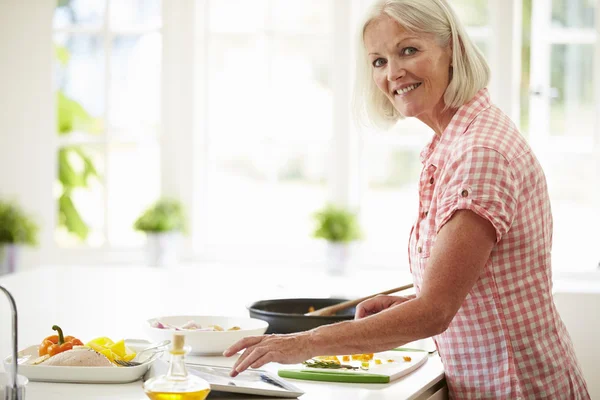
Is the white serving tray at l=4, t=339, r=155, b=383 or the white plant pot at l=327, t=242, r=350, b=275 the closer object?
the white serving tray at l=4, t=339, r=155, b=383

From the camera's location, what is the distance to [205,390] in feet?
4.46

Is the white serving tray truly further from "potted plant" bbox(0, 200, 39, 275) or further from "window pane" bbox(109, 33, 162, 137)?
"window pane" bbox(109, 33, 162, 137)

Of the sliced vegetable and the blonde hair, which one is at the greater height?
the blonde hair

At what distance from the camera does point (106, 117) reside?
571 centimetres

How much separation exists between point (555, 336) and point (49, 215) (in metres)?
4.45

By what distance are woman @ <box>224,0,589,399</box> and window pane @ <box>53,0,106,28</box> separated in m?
3.98

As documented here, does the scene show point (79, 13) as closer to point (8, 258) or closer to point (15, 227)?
point (15, 227)

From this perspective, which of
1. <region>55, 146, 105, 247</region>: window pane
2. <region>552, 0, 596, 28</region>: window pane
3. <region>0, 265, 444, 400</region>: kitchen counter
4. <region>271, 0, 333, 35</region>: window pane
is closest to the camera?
<region>0, 265, 444, 400</region>: kitchen counter

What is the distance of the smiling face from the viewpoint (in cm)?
189

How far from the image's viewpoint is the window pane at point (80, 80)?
18.8 feet

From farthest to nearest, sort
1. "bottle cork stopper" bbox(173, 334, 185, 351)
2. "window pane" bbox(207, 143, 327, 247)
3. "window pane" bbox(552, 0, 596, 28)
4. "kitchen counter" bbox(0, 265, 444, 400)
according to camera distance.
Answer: "window pane" bbox(207, 143, 327, 247) → "window pane" bbox(552, 0, 596, 28) → "kitchen counter" bbox(0, 265, 444, 400) → "bottle cork stopper" bbox(173, 334, 185, 351)

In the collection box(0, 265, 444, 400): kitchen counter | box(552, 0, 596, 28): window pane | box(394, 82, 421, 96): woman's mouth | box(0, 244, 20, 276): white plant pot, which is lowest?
box(0, 244, 20, 276): white plant pot

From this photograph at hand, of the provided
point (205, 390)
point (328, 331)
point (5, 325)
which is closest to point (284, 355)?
point (328, 331)

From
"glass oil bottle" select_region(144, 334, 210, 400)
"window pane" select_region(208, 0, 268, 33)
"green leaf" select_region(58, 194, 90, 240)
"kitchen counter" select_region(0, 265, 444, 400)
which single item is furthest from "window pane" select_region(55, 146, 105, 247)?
"glass oil bottle" select_region(144, 334, 210, 400)
